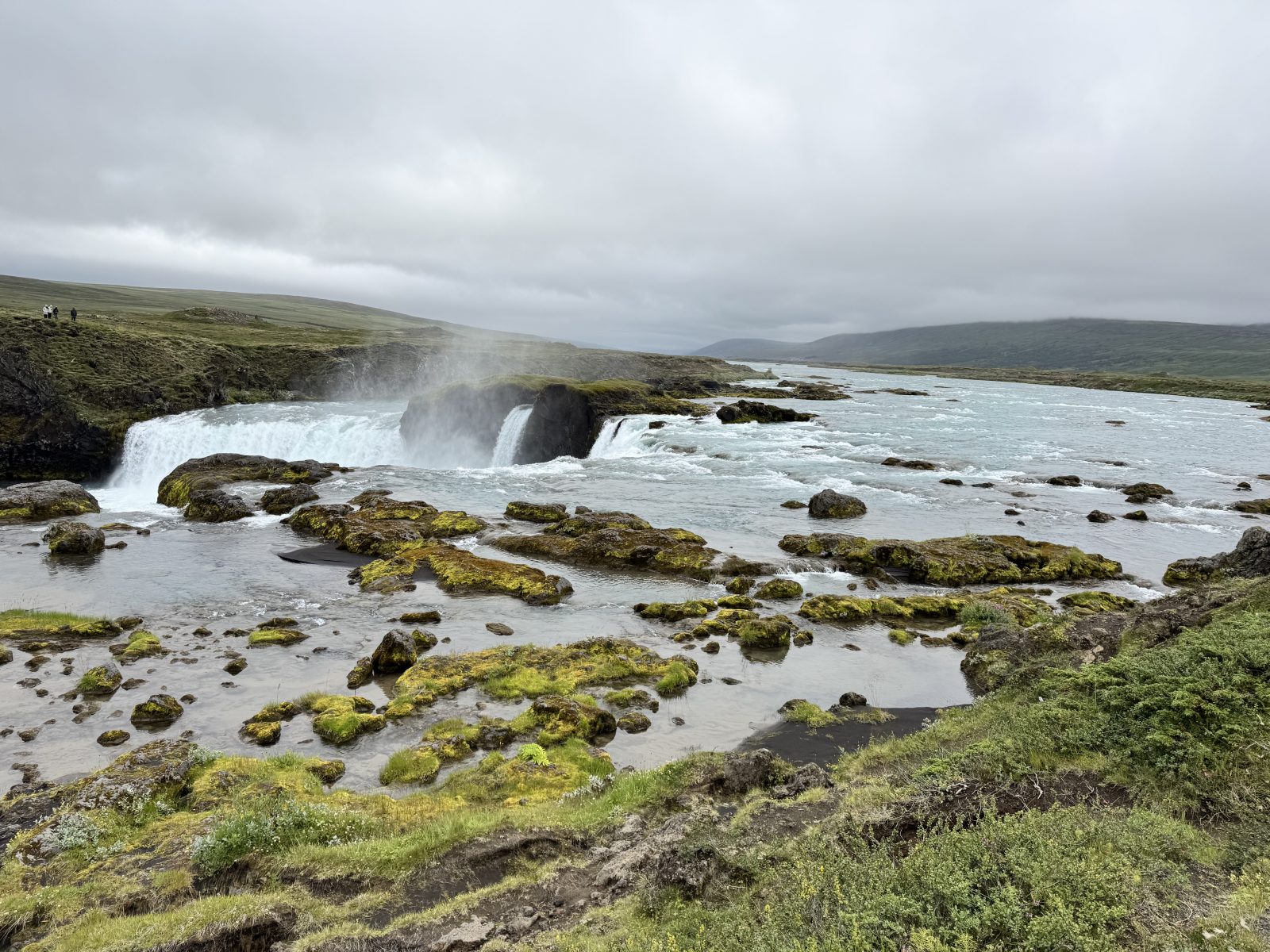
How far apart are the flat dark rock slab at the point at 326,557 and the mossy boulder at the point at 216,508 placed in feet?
25.7

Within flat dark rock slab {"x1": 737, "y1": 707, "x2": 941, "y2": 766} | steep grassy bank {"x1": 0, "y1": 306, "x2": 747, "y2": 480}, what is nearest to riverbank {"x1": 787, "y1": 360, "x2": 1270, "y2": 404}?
steep grassy bank {"x1": 0, "y1": 306, "x2": 747, "y2": 480}

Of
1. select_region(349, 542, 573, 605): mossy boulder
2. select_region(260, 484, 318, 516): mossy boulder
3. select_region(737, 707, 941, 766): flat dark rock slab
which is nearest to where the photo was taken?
select_region(737, 707, 941, 766): flat dark rock slab

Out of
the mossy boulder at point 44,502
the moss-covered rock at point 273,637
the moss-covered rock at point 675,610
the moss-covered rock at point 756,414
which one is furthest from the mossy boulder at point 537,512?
the moss-covered rock at point 756,414

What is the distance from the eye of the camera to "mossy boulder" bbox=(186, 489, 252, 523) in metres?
32.1

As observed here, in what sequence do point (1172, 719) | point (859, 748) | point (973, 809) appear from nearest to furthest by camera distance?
point (973, 809) → point (1172, 719) → point (859, 748)

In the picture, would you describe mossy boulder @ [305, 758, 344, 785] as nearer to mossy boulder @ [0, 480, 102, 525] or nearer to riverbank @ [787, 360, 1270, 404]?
mossy boulder @ [0, 480, 102, 525]

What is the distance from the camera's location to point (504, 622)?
20.2 meters

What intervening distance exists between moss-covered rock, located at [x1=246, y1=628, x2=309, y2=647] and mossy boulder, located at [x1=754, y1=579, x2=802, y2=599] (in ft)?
49.9

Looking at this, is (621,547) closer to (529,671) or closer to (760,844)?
(529,671)

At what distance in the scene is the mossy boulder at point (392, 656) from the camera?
1669 cm

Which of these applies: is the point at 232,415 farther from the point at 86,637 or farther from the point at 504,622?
the point at 504,622

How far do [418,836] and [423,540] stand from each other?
802 inches

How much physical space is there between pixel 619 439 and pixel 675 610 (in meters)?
34.5

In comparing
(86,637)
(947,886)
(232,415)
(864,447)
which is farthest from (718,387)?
(947,886)
